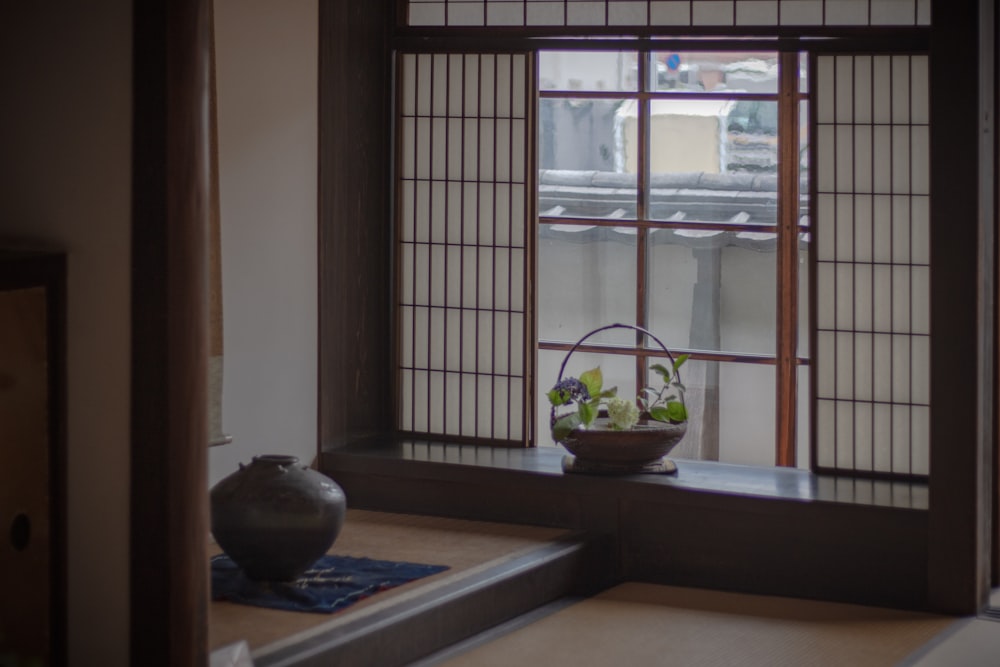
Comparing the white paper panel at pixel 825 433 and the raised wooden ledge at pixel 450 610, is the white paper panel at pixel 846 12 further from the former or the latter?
the raised wooden ledge at pixel 450 610

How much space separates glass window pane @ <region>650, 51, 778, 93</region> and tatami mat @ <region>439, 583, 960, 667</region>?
2660 millimetres

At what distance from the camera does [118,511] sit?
3115mm

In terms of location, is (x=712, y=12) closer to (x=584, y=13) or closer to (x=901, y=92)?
(x=584, y=13)

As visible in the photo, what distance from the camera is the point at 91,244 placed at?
314 cm

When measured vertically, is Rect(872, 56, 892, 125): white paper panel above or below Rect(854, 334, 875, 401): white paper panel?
above

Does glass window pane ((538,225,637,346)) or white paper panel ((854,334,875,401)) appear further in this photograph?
glass window pane ((538,225,637,346))

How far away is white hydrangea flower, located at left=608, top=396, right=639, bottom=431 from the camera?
5.20 m

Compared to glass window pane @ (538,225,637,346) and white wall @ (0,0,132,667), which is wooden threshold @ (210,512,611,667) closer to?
white wall @ (0,0,132,667)

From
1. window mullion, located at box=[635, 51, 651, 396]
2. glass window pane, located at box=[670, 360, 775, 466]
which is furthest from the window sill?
glass window pane, located at box=[670, 360, 775, 466]

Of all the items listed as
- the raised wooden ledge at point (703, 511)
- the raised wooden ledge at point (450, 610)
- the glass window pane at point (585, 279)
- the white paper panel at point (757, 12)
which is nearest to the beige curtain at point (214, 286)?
the raised wooden ledge at point (703, 511)

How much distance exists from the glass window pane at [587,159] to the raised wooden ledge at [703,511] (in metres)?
1.86

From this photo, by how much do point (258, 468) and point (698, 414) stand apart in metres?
2.96

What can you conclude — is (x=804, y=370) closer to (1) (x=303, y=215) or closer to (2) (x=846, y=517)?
(2) (x=846, y=517)

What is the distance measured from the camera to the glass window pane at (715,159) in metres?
6.76
